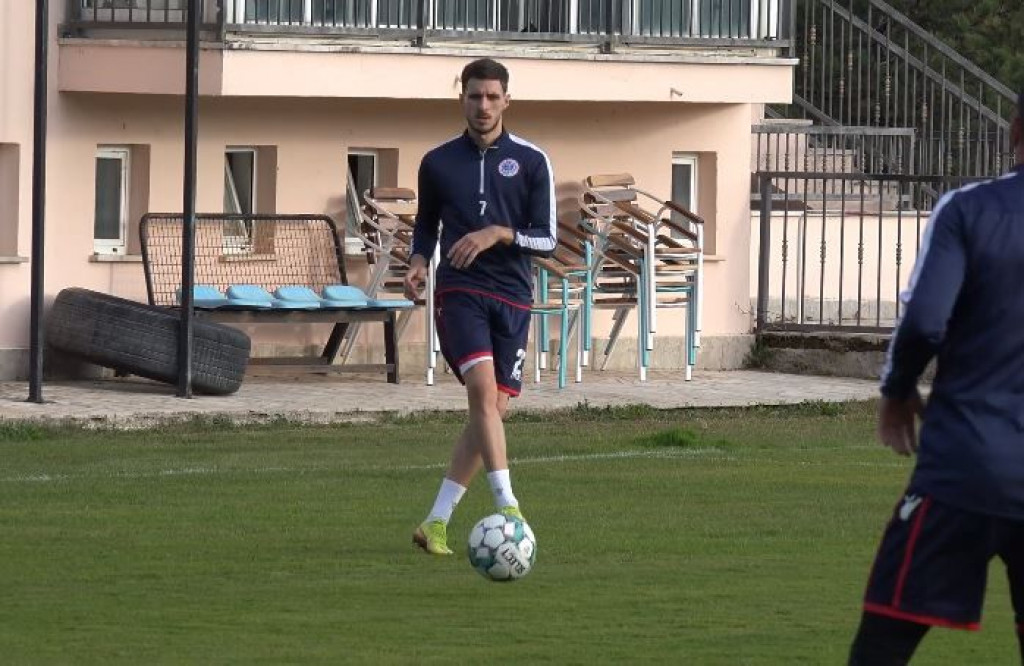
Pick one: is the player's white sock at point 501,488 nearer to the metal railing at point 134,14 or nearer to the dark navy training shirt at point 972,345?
the dark navy training shirt at point 972,345

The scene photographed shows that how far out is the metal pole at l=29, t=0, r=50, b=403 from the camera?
1850 cm

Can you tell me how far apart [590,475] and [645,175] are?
373 inches

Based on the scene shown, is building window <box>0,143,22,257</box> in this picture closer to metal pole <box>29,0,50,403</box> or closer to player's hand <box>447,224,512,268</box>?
metal pole <box>29,0,50,403</box>

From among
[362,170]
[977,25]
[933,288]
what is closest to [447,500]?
[933,288]

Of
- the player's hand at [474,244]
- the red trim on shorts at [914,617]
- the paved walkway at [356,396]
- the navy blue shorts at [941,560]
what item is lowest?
the paved walkway at [356,396]

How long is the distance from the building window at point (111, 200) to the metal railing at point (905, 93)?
9467mm

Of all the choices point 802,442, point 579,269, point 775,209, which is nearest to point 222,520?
point 802,442

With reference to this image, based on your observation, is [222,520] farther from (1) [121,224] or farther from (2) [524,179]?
(1) [121,224]

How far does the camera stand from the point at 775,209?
25469 millimetres

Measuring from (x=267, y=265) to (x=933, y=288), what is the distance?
1638 cm

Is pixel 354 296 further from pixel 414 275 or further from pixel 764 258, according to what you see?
pixel 414 275

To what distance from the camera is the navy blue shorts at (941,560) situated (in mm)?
6402

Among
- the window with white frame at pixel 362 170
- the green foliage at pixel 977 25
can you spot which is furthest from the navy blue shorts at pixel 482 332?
the green foliage at pixel 977 25

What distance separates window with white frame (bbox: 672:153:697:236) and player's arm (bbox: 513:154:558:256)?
43.4 ft
